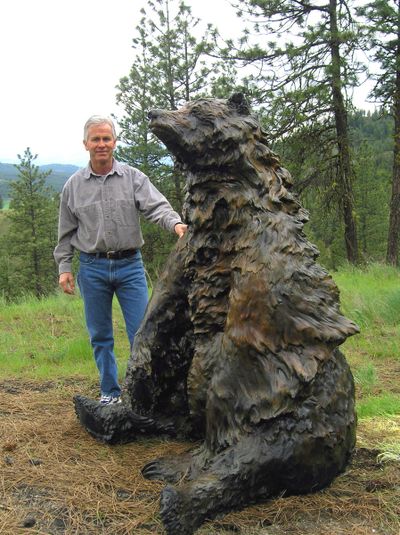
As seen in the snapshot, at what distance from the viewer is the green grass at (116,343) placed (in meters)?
4.81

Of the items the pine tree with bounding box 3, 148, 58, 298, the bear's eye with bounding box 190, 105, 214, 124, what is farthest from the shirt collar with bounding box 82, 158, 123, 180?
the pine tree with bounding box 3, 148, 58, 298

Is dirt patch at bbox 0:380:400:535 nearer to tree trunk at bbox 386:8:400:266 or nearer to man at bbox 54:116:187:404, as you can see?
man at bbox 54:116:187:404

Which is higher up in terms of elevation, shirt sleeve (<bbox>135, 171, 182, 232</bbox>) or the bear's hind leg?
shirt sleeve (<bbox>135, 171, 182, 232</bbox>)

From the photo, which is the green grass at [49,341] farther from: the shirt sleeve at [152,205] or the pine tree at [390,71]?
the pine tree at [390,71]

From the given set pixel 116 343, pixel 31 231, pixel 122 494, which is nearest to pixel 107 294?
pixel 122 494

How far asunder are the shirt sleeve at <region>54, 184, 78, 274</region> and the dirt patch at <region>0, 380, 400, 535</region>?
111cm

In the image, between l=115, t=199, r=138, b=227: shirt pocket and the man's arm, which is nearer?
l=115, t=199, r=138, b=227: shirt pocket

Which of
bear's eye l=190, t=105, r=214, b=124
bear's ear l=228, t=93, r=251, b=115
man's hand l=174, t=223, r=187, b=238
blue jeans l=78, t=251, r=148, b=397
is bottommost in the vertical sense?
blue jeans l=78, t=251, r=148, b=397

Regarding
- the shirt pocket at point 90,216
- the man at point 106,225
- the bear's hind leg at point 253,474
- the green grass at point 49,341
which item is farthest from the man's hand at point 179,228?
the green grass at point 49,341

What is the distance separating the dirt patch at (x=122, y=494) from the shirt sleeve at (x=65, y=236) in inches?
43.6

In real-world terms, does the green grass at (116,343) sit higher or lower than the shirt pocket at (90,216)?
lower

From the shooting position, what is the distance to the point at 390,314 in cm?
686

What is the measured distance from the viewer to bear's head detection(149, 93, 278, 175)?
255cm

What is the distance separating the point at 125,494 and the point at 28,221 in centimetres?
2803
